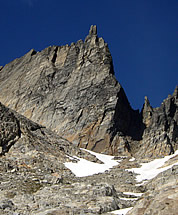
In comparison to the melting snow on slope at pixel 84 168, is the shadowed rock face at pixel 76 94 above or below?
above

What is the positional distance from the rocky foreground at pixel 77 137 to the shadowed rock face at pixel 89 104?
23 centimetres

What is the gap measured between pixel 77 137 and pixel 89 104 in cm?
970

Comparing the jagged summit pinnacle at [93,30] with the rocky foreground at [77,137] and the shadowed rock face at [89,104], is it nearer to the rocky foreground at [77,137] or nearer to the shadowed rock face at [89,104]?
the shadowed rock face at [89,104]

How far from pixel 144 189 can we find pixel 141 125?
2301 inches

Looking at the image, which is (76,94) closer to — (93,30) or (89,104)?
(89,104)

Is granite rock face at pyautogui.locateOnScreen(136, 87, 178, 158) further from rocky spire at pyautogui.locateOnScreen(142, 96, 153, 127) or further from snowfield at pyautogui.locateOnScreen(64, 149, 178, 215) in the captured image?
snowfield at pyautogui.locateOnScreen(64, 149, 178, 215)

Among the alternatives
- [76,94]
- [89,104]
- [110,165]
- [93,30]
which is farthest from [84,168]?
[93,30]

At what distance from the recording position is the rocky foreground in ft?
71.9

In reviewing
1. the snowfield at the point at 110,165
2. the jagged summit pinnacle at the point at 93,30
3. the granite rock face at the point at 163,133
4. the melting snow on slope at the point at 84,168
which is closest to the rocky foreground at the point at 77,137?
the granite rock face at the point at 163,133

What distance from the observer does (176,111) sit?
85000 millimetres

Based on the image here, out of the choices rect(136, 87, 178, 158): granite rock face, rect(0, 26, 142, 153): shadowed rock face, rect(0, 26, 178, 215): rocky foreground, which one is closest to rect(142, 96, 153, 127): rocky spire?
rect(0, 26, 178, 215): rocky foreground

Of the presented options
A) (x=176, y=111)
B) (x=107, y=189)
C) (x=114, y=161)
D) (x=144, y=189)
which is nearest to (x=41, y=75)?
(x=176, y=111)

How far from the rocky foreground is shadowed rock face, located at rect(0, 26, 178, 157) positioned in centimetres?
23

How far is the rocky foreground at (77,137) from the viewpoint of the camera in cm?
2192
